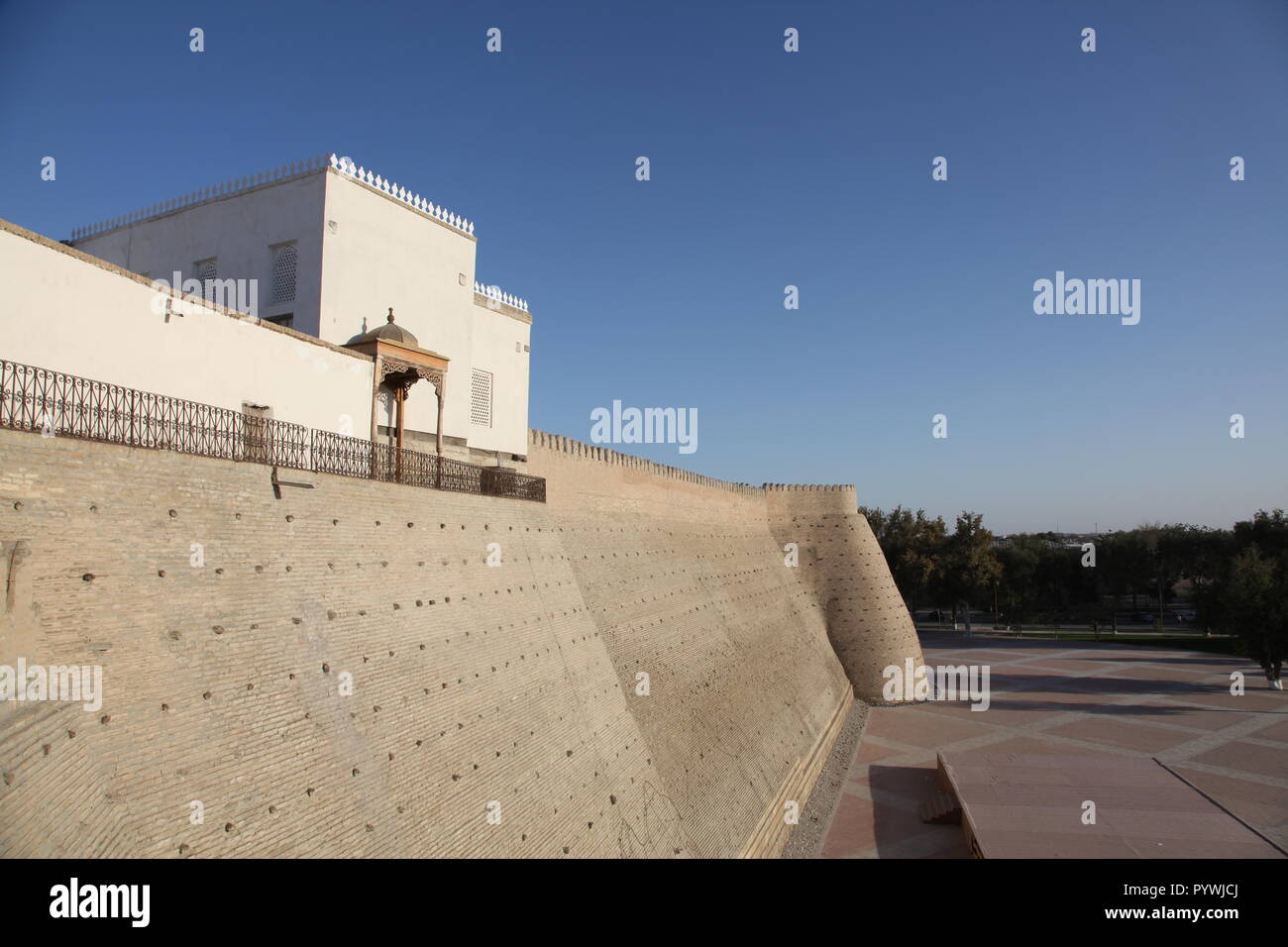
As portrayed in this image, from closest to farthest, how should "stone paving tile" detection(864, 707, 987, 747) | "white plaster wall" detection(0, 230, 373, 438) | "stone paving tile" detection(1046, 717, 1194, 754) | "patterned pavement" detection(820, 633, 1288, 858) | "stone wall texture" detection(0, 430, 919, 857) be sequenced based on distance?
"stone wall texture" detection(0, 430, 919, 857) → "white plaster wall" detection(0, 230, 373, 438) → "patterned pavement" detection(820, 633, 1288, 858) → "stone paving tile" detection(1046, 717, 1194, 754) → "stone paving tile" detection(864, 707, 987, 747)

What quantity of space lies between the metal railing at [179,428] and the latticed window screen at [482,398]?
4.28 meters

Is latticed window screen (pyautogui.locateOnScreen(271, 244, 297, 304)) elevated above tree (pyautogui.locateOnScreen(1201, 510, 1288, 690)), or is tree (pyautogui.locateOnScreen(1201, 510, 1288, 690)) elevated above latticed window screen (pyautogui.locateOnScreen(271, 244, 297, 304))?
latticed window screen (pyautogui.locateOnScreen(271, 244, 297, 304))

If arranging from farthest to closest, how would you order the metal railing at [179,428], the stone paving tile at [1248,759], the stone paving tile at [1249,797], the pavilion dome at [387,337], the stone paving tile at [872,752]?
1. the stone paving tile at [872,752]
2. the stone paving tile at [1248,759]
3. the stone paving tile at [1249,797]
4. the pavilion dome at [387,337]
5. the metal railing at [179,428]

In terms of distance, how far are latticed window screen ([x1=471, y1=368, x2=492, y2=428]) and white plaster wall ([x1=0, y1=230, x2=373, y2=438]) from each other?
481 centimetres

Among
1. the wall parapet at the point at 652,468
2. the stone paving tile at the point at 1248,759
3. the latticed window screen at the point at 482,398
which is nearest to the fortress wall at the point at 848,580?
the wall parapet at the point at 652,468

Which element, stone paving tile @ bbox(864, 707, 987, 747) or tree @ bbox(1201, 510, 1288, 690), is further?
tree @ bbox(1201, 510, 1288, 690)

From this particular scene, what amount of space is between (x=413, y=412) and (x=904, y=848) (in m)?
11.6

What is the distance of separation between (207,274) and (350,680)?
9.37 m

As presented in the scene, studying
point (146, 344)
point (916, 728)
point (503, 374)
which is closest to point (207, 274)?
point (503, 374)

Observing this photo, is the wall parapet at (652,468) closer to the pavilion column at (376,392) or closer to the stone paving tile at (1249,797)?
the pavilion column at (376,392)

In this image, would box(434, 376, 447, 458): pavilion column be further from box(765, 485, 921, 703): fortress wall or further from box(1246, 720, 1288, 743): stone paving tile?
box(1246, 720, 1288, 743): stone paving tile

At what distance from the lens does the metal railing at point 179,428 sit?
5.62 m

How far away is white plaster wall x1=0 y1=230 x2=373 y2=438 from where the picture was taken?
21.3 ft

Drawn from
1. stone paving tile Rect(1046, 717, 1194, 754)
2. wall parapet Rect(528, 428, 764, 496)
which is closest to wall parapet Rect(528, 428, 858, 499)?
wall parapet Rect(528, 428, 764, 496)
